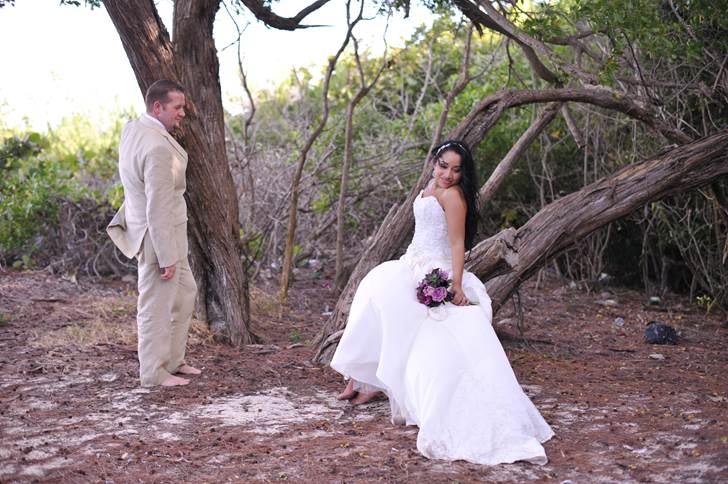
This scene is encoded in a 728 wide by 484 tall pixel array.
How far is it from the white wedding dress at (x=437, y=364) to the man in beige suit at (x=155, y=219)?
1352 millimetres

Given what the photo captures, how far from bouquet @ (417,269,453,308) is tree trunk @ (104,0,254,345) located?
219 centimetres

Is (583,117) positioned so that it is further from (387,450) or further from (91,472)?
(91,472)

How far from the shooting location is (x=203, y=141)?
664 cm

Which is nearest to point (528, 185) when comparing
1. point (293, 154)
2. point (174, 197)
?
point (293, 154)

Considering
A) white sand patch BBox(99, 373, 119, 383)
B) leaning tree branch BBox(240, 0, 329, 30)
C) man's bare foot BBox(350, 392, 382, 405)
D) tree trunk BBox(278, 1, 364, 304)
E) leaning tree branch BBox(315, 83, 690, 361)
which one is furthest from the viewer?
tree trunk BBox(278, 1, 364, 304)

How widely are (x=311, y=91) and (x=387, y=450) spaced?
9704 millimetres

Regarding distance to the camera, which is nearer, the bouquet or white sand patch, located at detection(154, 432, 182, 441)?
white sand patch, located at detection(154, 432, 182, 441)

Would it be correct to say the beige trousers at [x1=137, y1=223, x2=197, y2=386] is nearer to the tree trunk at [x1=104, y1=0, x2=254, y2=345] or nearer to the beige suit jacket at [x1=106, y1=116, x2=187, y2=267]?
the beige suit jacket at [x1=106, y1=116, x2=187, y2=267]

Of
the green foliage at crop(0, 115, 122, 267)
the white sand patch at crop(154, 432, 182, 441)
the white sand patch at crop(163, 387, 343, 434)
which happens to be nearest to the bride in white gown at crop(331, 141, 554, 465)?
the white sand patch at crop(163, 387, 343, 434)

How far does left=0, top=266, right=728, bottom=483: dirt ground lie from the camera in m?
4.30

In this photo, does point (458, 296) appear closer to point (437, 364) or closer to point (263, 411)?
point (437, 364)

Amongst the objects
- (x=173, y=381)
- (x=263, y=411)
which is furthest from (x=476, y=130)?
(x=173, y=381)

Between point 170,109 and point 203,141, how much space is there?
2.37 ft

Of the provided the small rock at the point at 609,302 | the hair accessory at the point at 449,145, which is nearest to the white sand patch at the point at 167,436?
the hair accessory at the point at 449,145
